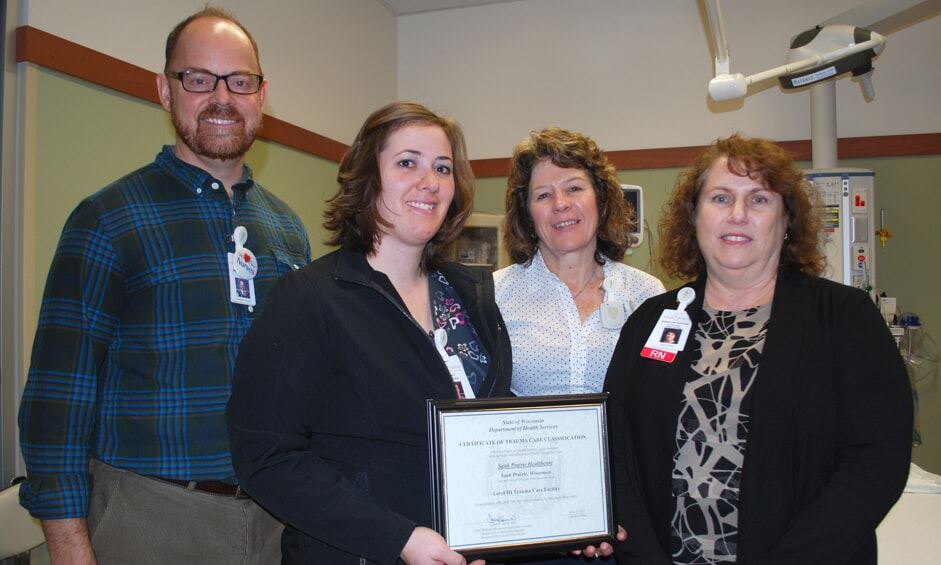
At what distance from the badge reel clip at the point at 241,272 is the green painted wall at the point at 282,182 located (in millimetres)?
1240

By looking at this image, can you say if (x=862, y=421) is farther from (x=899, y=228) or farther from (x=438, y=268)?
(x=899, y=228)

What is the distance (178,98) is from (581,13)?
4.74m

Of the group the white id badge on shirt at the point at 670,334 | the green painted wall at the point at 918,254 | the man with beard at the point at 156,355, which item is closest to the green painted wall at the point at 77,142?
the man with beard at the point at 156,355

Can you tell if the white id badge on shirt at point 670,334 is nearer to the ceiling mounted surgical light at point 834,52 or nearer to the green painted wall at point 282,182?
the green painted wall at point 282,182

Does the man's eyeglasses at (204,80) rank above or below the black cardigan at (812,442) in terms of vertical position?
above

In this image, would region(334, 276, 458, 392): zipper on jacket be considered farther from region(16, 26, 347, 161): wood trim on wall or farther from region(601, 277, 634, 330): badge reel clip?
region(16, 26, 347, 161): wood trim on wall

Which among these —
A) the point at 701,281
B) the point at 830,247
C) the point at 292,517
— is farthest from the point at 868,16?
the point at 292,517

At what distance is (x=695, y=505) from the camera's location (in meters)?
1.64

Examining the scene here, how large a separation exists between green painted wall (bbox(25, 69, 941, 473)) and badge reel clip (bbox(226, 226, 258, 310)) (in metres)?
1.24

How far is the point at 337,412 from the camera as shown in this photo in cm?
154

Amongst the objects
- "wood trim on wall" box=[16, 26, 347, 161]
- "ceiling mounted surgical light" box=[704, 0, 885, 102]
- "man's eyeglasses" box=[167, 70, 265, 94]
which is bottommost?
"man's eyeglasses" box=[167, 70, 265, 94]

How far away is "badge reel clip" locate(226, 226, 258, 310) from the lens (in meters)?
1.86

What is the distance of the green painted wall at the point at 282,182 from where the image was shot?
2898mm
